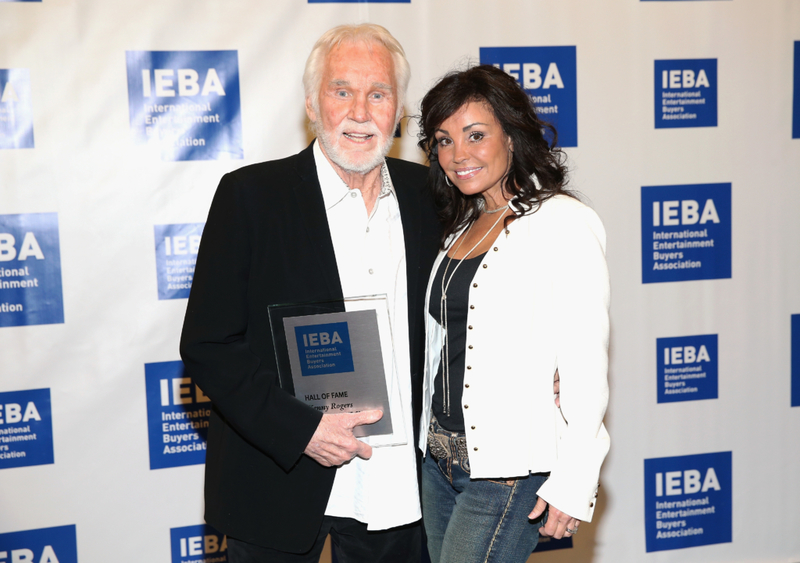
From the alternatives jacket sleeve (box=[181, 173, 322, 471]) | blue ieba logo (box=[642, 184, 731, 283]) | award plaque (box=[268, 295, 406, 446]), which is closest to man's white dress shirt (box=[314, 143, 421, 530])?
award plaque (box=[268, 295, 406, 446])

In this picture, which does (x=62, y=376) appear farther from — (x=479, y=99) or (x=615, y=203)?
(x=615, y=203)

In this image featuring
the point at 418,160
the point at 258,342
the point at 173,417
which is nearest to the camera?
the point at 258,342

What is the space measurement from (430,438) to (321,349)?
463mm

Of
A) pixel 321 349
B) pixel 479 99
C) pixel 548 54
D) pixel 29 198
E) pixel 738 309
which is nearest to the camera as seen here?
pixel 321 349

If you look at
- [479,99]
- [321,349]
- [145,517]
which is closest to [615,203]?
[479,99]

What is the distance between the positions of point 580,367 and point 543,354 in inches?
4.7

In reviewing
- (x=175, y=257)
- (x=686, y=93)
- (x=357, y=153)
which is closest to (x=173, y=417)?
(x=175, y=257)

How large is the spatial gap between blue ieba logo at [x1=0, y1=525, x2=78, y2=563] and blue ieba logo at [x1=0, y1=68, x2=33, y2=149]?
1798 millimetres

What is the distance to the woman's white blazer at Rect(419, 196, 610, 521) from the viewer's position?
5.59ft

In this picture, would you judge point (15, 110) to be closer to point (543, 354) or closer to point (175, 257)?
point (175, 257)

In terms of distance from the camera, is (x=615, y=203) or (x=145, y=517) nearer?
(x=145, y=517)

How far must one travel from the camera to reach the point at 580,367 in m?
1.71

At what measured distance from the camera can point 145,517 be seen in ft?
10.2

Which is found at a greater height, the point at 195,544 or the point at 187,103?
the point at 187,103
